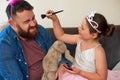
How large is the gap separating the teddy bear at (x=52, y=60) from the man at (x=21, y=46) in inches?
3.7

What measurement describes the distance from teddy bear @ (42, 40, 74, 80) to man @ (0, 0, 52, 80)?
3.7 inches

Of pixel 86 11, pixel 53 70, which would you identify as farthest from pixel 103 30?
pixel 86 11

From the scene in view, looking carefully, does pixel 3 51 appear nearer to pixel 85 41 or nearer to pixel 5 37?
pixel 5 37

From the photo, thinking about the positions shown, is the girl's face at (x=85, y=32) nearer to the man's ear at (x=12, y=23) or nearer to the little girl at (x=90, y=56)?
the little girl at (x=90, y=56)

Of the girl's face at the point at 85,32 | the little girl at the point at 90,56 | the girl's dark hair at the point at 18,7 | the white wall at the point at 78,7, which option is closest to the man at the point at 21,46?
the girl's dark hair at the point at 18,7

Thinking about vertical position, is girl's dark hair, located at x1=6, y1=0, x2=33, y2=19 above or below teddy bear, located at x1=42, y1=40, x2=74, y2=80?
above

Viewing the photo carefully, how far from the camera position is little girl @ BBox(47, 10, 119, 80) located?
1580 mm

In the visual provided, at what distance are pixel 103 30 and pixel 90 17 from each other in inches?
5.0

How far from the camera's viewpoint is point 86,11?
2361 mm

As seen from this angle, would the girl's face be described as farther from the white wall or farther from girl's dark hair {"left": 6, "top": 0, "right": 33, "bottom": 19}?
the white wall

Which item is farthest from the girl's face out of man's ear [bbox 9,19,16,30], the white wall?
the white wall

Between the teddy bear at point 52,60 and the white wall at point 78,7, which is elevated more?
the white wall at point 78,7

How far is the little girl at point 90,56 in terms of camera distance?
5.18 feet

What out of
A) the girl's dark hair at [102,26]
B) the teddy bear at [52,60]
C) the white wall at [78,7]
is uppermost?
the girl's dark hair at [102,26]
